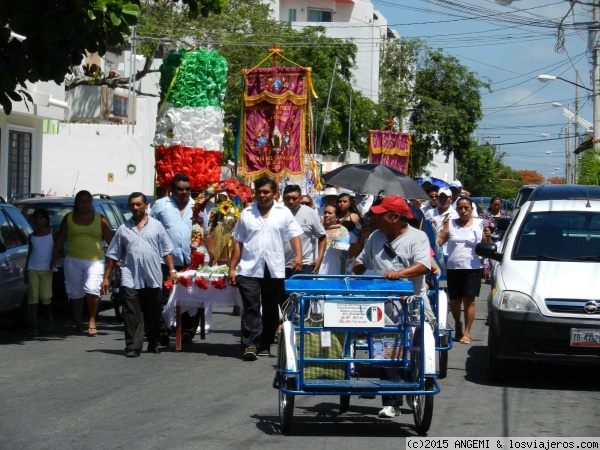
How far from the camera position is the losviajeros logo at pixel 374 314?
778 centimetres

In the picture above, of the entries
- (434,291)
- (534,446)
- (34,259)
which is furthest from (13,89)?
(534,446)

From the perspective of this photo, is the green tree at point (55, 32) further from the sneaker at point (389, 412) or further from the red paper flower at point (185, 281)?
the sneaker at point (389, 412)

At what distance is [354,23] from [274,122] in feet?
160

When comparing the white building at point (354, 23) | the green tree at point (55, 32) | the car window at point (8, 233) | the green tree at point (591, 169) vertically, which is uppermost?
the white building at point (354, 23)

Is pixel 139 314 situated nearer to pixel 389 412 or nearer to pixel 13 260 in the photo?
pixel 13 260

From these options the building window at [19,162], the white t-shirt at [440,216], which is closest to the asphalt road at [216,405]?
the white t-shirt at [440,216]

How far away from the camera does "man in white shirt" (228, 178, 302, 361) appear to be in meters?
11.7

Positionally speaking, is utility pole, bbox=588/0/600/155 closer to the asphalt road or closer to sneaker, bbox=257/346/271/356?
the asphalt road

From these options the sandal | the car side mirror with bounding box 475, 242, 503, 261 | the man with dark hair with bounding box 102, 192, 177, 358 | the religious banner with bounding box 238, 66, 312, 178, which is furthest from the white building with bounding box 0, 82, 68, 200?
the car side mirror with bounding box 475, 242, 503, 261

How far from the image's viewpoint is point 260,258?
38.5 ft

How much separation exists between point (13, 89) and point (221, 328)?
177 inches

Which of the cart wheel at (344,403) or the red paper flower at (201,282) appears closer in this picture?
the cart wheel at (344,403)

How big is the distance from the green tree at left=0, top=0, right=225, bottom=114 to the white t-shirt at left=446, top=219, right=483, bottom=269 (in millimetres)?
4188

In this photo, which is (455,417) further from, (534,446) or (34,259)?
(34,259)
